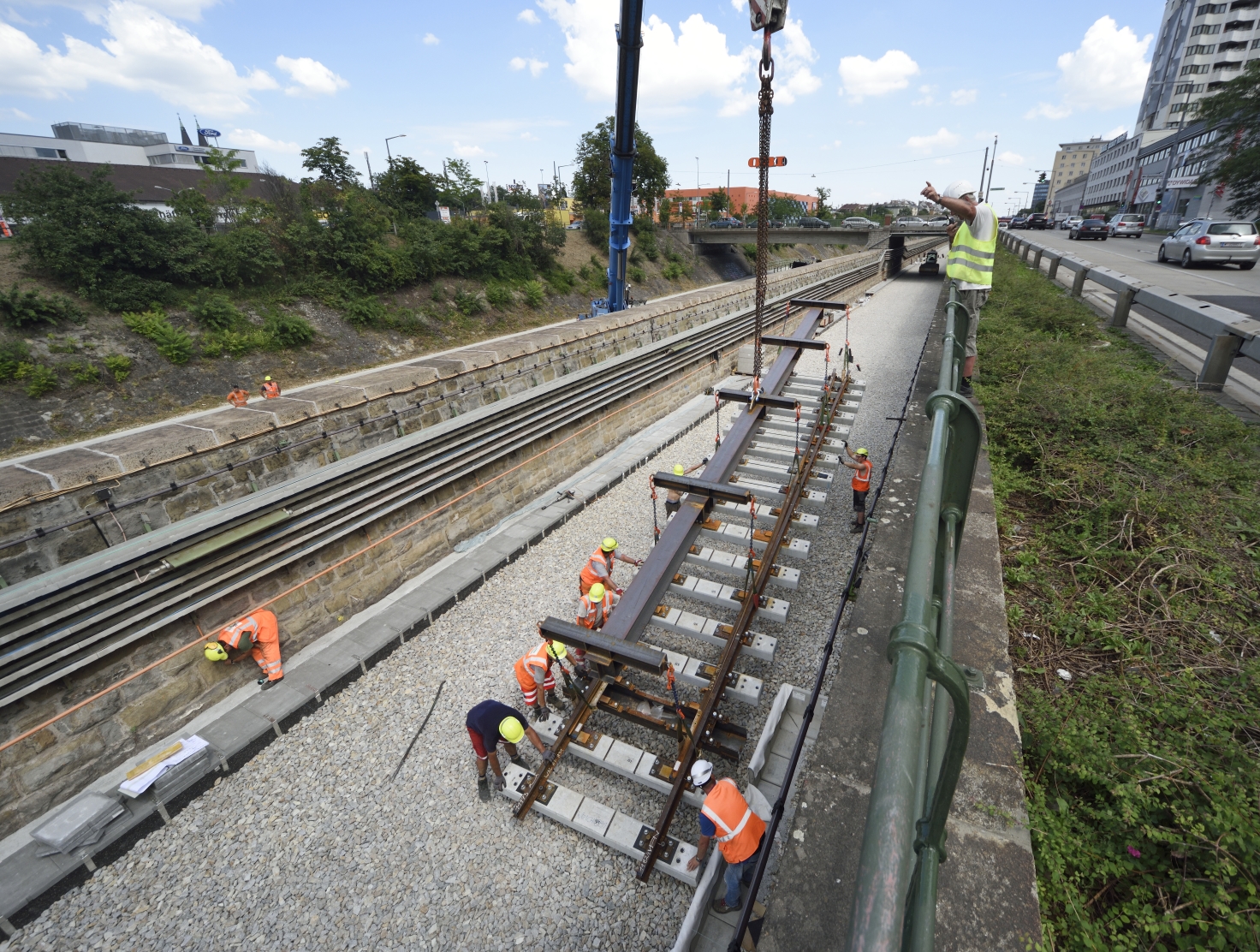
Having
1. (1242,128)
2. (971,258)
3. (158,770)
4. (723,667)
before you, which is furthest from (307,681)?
(1242,128)

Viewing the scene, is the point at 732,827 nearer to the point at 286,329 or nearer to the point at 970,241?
the point at 970,241

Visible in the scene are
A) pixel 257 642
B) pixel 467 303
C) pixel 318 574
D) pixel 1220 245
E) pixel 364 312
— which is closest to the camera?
pixel 257 642

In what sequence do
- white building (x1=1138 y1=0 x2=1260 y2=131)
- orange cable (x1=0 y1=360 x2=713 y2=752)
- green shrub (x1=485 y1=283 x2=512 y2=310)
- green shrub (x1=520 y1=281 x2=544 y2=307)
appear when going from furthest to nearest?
1. white building (x1=1138 y1=0 x2=1260 y2=131)
2. green shrub (x1=520 y1=281 x2=544 y2=307)
3. green shrub (x1=485 y1=283 x2=512 y2=310)
4. orange cable (x1=0 y1=360 x2=713 y2=752)

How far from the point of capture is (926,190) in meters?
4.99

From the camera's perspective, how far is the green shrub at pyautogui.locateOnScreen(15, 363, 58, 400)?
1599 cm

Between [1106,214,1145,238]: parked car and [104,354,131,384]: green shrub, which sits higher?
[1106,214,1145,238]: parked car

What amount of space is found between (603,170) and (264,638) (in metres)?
45.7

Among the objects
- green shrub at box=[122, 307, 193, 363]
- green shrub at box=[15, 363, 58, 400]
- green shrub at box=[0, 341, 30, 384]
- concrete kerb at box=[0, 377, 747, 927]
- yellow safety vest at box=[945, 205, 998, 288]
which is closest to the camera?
concrete kerb at box=[0, 377, 747, 927]

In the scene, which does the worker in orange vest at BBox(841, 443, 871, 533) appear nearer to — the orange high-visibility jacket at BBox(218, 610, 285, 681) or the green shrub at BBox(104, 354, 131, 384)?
the orange high-visibility jacket at BBox(218, 610, 285, 681)

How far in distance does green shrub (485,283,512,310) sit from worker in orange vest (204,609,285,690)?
26289 mm

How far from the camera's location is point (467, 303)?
95.6 feet

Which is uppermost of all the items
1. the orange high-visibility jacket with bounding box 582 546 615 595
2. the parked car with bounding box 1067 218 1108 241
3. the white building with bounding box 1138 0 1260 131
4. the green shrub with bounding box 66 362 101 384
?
the white building with bounding box 1138 0 1260 131

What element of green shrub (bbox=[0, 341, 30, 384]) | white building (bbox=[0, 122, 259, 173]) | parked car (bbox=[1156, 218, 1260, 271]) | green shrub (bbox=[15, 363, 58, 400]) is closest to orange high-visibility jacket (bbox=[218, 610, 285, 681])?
green shrub (bbox=[15, 363, 58, 400])

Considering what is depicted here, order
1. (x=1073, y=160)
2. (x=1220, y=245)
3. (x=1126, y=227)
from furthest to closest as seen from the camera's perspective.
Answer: (x=1073, y=160)
(x=1126, y=227)
(x=1220, y=245)
